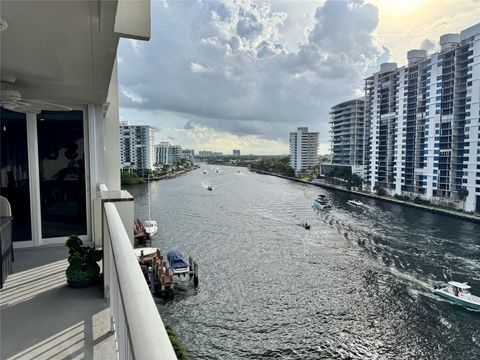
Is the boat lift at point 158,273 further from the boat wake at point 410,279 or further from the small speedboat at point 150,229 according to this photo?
the boat wake at point 410,279

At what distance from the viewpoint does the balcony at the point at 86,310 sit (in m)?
0.51

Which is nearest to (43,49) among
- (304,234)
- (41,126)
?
(41,126)

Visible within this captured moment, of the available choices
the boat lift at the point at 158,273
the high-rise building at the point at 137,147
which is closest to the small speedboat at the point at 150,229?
the boat lift at the point at 158,273

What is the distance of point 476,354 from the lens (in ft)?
29.7

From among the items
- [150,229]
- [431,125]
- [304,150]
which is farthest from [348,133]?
[150,229]

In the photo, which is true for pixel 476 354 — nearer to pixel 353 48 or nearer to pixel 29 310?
pixel 29 310

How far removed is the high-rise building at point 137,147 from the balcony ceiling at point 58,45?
24.5m

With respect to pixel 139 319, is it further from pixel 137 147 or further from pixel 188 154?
pixel 188 154

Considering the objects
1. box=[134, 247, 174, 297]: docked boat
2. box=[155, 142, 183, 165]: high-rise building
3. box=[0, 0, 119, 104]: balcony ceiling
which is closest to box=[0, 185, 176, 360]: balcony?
box=[0, 0, 119, 104]: balcony ceiling

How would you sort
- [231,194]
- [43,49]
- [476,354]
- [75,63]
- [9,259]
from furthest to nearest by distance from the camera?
[231,194] < [476,354] < [9,259] < [75,63] < [43,49]

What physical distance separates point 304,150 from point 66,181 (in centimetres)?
4885

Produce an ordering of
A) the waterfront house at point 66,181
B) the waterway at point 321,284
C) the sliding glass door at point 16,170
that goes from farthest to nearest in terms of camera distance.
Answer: the waterway at point 321,284 → the sliding glass door at point 16,170 → the waterfront house at point 66,181

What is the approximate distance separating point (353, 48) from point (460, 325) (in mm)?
47296

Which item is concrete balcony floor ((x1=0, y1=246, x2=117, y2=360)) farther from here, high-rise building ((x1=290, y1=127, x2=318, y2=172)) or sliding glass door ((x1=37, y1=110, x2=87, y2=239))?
high-rise building ((x1=290, y1=127, x2=318, y2=172))
